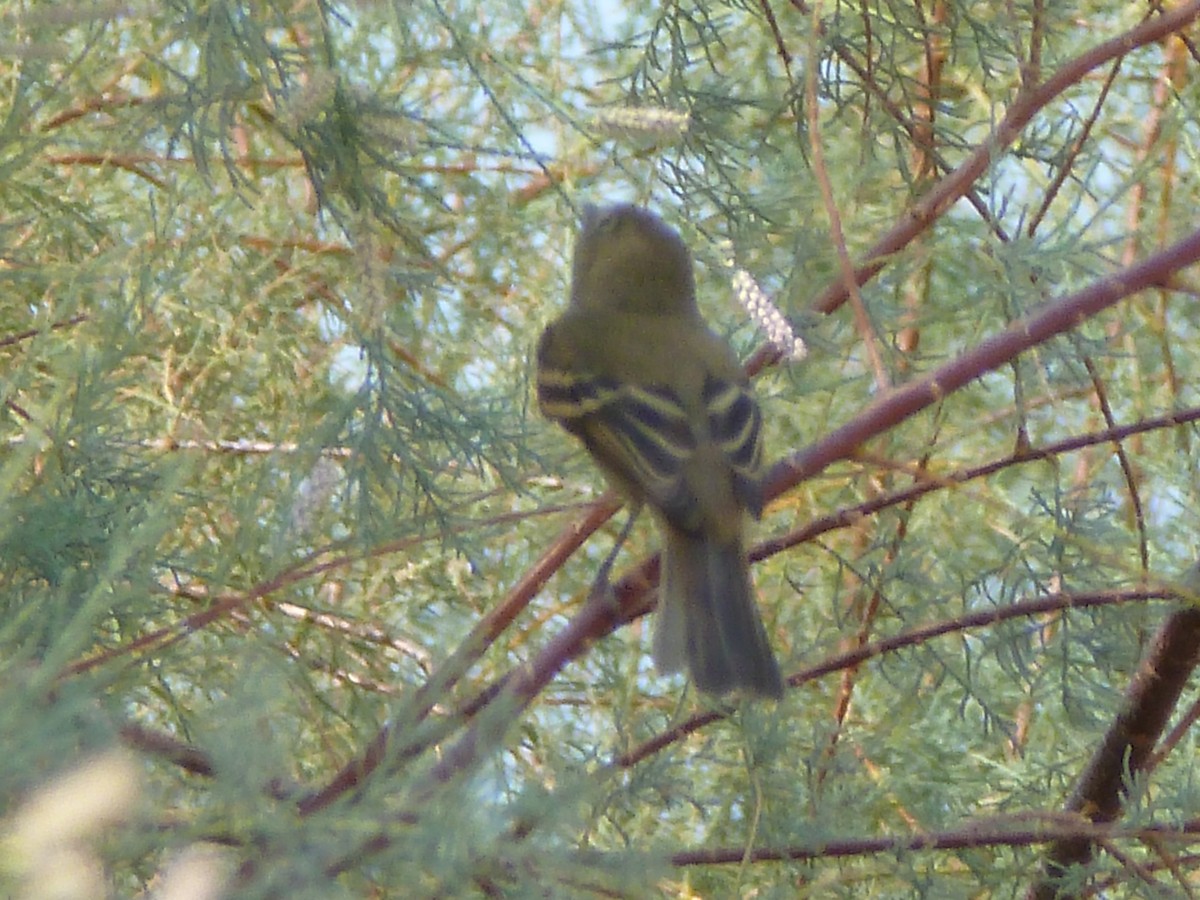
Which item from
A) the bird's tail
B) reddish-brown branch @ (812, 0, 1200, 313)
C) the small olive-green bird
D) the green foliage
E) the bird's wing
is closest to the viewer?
the green foliage

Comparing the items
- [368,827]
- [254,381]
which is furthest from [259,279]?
[368,827]

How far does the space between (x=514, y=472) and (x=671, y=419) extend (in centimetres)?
39

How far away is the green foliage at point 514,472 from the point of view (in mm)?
850

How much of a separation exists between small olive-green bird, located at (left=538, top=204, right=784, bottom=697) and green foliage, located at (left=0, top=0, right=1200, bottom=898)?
0.06 m

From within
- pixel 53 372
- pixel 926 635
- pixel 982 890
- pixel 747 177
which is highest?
pixel 747 177

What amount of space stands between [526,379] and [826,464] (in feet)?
1.61

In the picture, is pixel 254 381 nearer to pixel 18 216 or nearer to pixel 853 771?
pixel 18 216

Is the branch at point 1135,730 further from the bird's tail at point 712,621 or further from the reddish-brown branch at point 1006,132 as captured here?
the reddish-brown branch at point 1006,132

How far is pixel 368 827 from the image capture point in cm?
72

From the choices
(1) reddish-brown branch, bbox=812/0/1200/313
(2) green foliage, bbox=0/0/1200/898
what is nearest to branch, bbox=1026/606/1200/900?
(2) green foliage, bbox=0/0/1200/898

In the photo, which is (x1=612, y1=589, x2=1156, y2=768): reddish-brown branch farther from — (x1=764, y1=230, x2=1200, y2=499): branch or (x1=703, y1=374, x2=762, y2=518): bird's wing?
(x1=703, y1=374, x2=762, y2=518): bird's wing

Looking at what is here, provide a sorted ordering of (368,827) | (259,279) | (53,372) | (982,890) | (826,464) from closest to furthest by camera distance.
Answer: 1. (368,827)
2. (826,464)
3. (982,890)
4. (53,372)
5. (259,279)

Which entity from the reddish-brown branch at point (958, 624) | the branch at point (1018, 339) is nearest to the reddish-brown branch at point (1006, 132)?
the branch at point (1018, 339)

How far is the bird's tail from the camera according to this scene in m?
1.48
